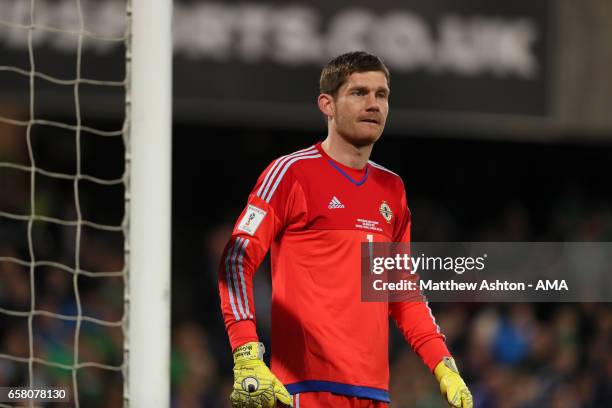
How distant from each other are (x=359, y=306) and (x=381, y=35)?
526 cm

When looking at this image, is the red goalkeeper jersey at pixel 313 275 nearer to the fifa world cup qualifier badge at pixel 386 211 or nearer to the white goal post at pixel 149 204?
the fifa world cup qualifier badge at pixel 386 211

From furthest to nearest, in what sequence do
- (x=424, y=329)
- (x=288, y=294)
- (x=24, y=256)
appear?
(x=24, y=256), (x=424, y=329), (x=288, y=294)

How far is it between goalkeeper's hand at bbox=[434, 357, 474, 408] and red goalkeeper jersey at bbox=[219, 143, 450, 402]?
0.21m

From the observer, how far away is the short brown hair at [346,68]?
3.77 m

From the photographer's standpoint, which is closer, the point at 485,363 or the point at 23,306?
the point at 23,306

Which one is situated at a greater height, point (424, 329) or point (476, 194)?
point (476, 194)

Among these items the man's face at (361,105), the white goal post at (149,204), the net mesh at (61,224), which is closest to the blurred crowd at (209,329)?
the net mesh at (61,224)

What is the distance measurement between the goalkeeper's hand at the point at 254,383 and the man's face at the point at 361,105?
2.59 feet

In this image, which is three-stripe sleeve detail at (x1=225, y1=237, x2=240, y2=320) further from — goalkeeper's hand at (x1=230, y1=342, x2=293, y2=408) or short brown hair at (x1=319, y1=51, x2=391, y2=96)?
short brown hair at (x1=319, y1=51, x2=391, y2=96)

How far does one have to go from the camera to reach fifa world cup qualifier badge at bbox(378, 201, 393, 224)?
3.87 m

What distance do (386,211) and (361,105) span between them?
385 millimetres

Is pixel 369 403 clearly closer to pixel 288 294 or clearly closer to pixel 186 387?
pixel 288 294

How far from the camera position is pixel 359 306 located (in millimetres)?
3717

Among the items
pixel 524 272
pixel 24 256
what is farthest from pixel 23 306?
pixel 524 272
